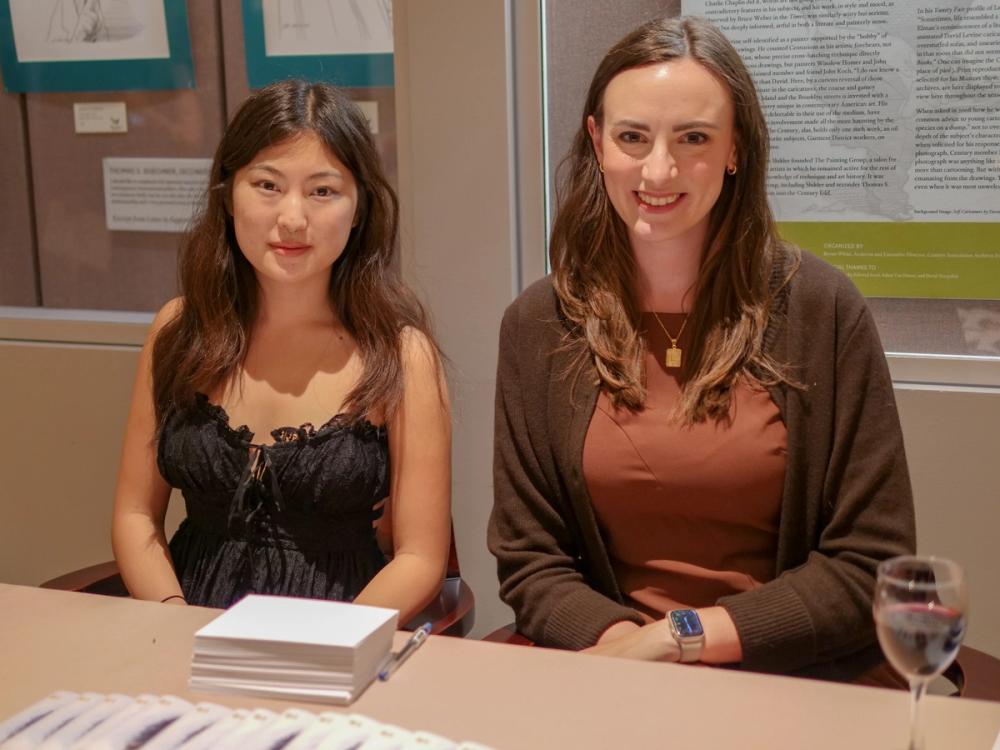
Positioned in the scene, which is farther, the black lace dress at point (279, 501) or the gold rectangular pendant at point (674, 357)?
the black lace dress at point (279, 501)

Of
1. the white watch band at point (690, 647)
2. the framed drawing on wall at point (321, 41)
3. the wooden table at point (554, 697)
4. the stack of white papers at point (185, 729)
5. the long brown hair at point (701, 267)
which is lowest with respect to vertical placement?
the white watch band at point (690, 647)

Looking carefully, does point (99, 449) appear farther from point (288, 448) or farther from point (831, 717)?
point (831, 717)

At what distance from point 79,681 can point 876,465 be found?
1200mm

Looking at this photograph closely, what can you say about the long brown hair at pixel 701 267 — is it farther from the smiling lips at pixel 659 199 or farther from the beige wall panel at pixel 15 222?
the beige wall panel at pixel 15 222

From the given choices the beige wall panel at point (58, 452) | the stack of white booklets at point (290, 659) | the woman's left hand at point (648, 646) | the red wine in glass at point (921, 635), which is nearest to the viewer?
the red wine in glass at point (921, 635)

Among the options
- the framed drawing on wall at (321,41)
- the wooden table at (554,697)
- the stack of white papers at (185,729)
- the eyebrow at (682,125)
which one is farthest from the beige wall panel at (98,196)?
the stack of white papers at (185,729)

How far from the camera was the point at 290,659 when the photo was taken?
4.75 ft

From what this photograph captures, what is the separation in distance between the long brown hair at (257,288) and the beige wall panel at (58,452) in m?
0.92

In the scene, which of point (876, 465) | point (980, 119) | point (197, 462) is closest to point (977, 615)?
point (876, 465)

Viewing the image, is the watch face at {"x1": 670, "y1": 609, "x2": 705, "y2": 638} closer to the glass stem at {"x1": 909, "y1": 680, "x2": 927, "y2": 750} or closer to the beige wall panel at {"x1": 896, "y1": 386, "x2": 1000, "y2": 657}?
the glass stem at {"x1": 909, "y1": 680, "x2": 927, "y2": 750}

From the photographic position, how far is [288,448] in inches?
82.9

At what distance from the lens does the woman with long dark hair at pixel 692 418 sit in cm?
186

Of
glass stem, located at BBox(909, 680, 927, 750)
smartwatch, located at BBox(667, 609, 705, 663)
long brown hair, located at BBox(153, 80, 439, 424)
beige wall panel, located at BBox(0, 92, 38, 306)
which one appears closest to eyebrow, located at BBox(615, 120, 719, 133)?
long brown hair, located at BBox(153, 80, 439, 424)

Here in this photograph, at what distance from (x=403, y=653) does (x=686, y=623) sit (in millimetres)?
488
